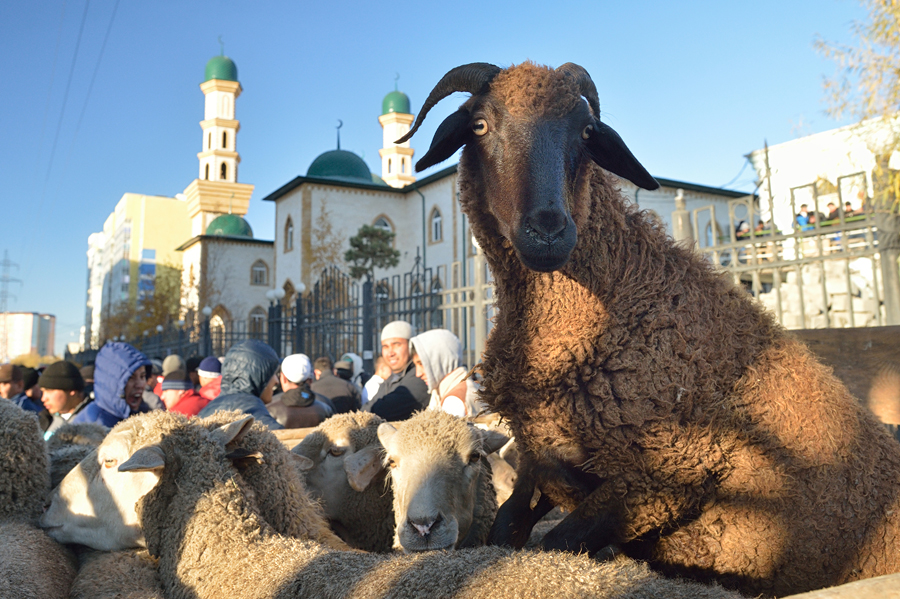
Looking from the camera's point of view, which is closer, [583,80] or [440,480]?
[583,80]

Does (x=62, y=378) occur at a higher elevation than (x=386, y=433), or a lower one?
higher

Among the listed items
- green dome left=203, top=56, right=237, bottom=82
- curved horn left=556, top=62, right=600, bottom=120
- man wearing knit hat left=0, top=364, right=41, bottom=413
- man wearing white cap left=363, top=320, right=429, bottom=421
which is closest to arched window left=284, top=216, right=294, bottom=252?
green dome left=203, top=56, right=237, bottom=82

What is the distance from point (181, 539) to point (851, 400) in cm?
247

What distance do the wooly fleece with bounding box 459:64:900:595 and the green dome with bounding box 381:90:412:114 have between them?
53.9m

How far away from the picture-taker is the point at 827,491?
202 cm

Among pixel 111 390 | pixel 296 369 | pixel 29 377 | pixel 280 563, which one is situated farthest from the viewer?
pixel 29 377

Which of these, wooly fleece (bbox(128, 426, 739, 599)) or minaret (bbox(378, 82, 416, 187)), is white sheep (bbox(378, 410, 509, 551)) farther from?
minaret (bbox(378, 82, 416, 187))

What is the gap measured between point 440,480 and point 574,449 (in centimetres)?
91

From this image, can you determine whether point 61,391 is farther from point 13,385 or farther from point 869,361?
point 869,361

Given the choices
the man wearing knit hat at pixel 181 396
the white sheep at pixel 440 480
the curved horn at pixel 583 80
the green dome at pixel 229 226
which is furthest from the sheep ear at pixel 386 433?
the green dome at pixel 229 226

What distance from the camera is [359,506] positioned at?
3.53m

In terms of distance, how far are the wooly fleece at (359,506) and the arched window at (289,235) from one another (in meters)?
37.4

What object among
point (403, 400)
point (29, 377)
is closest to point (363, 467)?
point (403, 400)

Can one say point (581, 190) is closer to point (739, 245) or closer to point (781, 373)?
point (781, 373)
